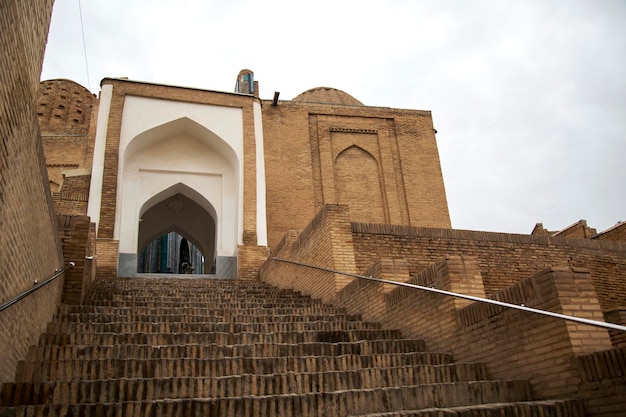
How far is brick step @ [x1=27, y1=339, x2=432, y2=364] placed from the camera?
452 centimetres

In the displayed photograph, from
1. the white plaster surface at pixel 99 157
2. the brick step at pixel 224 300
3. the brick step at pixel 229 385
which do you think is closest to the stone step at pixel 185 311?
the brick step at pixel 224 300

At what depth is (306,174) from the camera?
15.9m

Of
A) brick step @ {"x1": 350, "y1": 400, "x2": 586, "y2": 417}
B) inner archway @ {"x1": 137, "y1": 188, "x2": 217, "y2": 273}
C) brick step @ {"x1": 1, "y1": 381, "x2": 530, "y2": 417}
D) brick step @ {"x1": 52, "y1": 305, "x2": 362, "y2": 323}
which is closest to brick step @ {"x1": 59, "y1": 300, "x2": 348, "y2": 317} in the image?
brick step @ {"x1": 52, "y1": 305, "x2": 362, "y2": 323}

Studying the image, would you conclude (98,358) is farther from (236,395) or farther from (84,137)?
(84,137)

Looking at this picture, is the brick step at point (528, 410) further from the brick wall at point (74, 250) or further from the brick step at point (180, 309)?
the brick wall at point (74, 250)

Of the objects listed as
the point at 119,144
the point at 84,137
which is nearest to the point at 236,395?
the point at 119,144

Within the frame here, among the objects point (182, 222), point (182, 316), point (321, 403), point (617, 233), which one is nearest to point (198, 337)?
point (182, 316)

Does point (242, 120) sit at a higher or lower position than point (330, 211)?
higher

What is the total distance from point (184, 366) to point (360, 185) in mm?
12806

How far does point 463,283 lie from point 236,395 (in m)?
2.54

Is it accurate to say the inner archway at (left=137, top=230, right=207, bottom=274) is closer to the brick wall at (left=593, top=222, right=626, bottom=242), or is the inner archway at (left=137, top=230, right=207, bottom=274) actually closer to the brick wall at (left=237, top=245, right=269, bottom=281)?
the brick wall at (left=237, top=245, right=269, bottom=281)

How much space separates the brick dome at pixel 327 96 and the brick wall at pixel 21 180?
14890mm

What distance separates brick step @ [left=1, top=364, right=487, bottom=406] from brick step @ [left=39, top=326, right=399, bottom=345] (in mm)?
1199

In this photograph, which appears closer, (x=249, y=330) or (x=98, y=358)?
(x=98, y=358)
